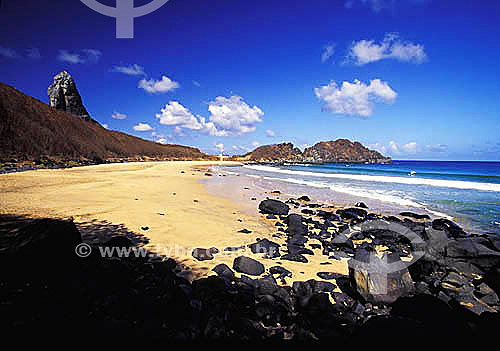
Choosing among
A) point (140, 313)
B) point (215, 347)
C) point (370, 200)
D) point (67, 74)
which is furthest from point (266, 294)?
point (67, 74)

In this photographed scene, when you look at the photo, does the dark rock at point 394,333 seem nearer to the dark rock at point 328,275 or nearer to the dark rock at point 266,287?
the dark rock at point 266,287

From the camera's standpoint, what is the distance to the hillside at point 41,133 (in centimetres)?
4384

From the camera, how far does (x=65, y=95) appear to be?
84.5 metres

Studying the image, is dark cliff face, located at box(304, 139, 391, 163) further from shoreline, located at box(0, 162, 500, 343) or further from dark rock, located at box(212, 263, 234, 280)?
dark rock, located at box(212, 263, 234, 280)

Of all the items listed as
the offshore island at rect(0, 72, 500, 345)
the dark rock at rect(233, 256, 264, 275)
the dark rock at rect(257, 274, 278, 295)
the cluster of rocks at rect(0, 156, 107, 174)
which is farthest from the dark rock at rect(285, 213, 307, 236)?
the cluster of rocks at rect(0, 156, 107, 174)

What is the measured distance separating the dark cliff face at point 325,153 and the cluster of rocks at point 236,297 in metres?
135

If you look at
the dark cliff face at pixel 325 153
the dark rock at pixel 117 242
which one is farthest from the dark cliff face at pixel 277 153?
the dark rock at pixel 117 242

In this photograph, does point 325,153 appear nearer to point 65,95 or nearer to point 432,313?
point 65,95

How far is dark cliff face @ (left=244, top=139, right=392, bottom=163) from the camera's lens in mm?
142250

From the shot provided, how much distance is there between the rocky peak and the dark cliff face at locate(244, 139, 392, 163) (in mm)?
95888

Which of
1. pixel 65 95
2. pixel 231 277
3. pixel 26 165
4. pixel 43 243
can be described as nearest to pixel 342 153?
pixel 65 95

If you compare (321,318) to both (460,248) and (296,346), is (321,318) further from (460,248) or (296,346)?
(460,248)

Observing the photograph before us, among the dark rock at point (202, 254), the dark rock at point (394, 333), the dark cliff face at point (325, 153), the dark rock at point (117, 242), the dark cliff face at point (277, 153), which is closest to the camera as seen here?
the dark rock at point (394, 333)

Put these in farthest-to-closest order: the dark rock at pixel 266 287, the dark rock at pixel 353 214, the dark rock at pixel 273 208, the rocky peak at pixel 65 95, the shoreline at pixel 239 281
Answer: the rocky peak at pixel 65 95, the dark rock at pixel 273 208, the dark rock at pixel 353 214, the dark rock at pixel 266 287, the shoreline at pixel 239 281
